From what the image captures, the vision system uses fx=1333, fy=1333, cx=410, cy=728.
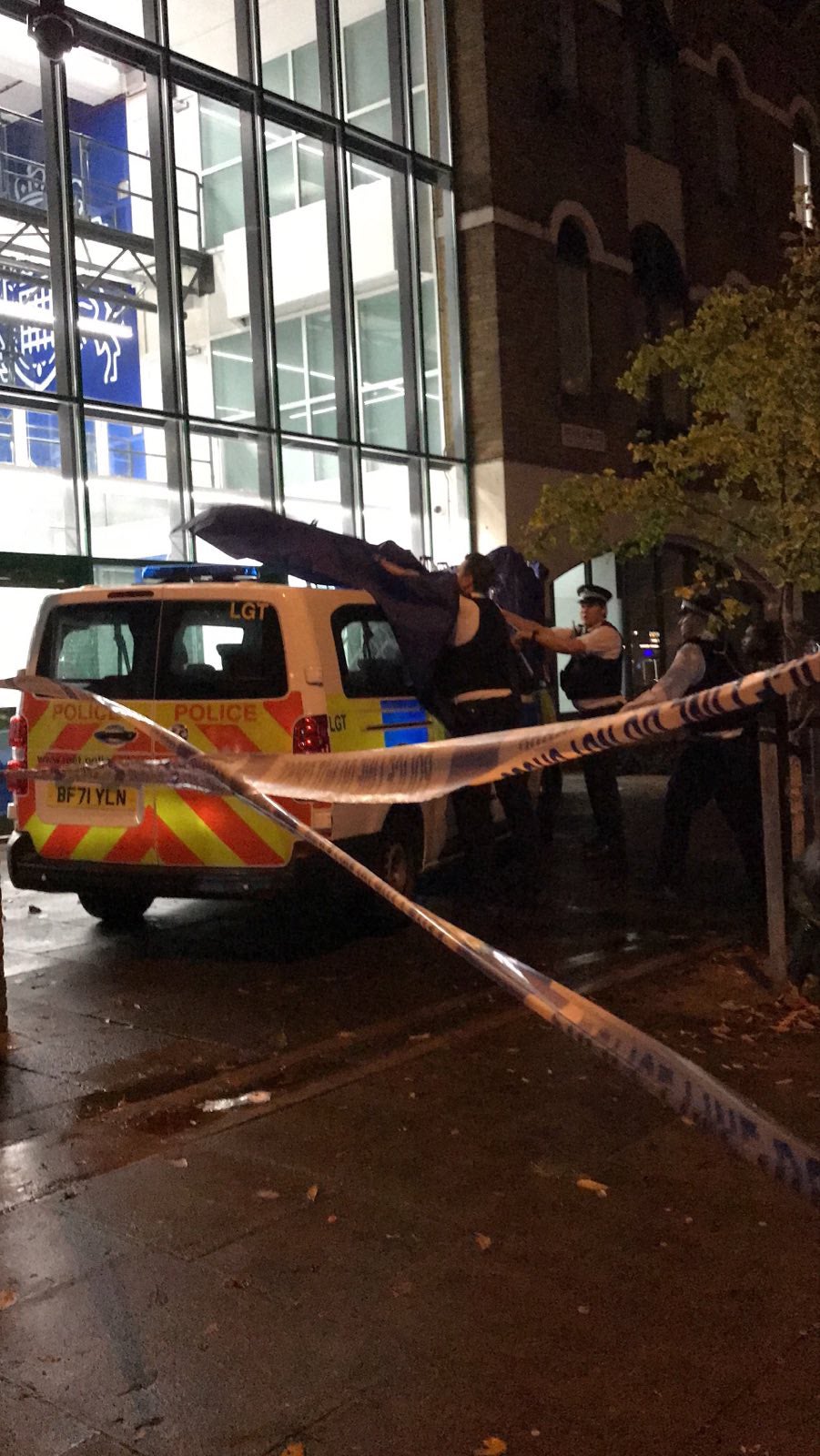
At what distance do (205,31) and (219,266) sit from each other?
240 cm

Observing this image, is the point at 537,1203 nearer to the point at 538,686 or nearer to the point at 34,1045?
Answer: the point at 34,1045

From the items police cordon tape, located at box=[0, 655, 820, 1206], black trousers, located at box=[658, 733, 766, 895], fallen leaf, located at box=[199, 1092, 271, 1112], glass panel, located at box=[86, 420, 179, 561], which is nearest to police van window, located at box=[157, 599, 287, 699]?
fallen leaf, located at box=[199, 1092, 271, 1112]

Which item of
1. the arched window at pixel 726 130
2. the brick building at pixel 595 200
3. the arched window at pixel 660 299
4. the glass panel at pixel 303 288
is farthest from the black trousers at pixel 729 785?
the arched window at pixel 726 130

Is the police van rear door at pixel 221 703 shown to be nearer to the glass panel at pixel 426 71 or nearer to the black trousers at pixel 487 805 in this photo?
the black trousers at pixel 487 805

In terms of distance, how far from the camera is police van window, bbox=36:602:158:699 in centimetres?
685

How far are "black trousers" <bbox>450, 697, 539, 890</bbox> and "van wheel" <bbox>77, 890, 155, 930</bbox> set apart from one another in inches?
74.8

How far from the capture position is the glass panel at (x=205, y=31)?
1423 centimetres

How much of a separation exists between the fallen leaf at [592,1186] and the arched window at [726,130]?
19224 mm

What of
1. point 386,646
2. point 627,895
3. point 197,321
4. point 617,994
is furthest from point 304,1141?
point 197,321

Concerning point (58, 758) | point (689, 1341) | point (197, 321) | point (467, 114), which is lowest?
point (689, 1341)

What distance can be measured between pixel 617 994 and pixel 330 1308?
3.11 m

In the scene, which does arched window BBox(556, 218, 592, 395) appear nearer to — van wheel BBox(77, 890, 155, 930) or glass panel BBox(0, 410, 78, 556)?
glass panel BBox(0, 410, 78, 556)

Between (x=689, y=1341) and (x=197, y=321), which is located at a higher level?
(x=197, y=321)

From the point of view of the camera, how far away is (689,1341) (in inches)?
123
